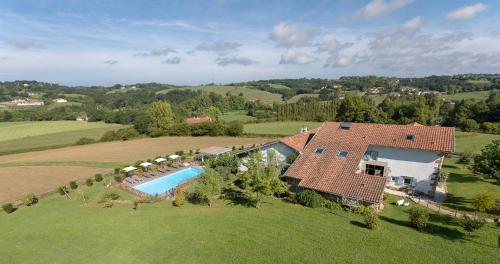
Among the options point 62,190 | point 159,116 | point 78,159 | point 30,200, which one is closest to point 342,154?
point 62,190

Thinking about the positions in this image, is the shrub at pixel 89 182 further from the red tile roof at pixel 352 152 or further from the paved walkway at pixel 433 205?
the paved walkway at pixel 433 205

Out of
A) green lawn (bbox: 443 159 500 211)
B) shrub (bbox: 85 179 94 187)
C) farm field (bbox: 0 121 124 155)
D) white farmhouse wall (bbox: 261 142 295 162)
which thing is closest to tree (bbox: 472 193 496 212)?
green lawn (bbox: 443 159 500 211)

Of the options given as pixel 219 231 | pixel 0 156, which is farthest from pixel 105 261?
pixel 0 156

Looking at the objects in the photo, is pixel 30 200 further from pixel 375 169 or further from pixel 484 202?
pixel 484 202

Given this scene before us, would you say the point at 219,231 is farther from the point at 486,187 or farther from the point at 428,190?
the point at 486,187

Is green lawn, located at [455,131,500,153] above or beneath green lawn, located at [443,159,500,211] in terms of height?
beneath

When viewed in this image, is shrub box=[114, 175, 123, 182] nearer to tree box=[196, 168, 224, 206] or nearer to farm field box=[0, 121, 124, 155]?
tree box=[196, 168, 224, 206]
